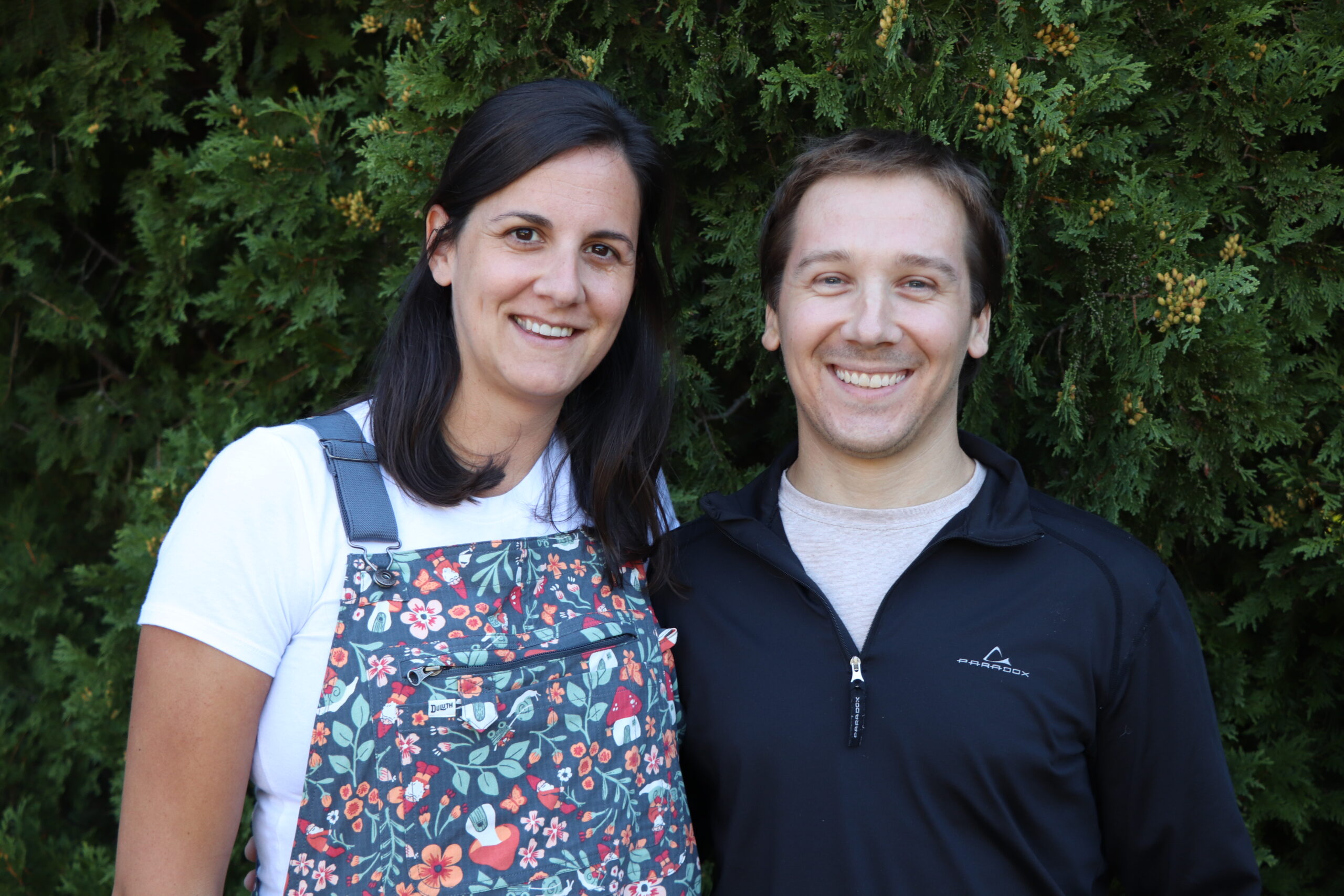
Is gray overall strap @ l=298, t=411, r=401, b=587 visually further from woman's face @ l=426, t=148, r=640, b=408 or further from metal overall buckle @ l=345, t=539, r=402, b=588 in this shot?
woman's face @ l=426, t=148, r=640, b=408

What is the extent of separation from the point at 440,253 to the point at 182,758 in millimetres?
1087

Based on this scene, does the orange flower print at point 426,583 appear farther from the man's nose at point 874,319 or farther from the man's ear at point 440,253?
the man's nose at point 874,319

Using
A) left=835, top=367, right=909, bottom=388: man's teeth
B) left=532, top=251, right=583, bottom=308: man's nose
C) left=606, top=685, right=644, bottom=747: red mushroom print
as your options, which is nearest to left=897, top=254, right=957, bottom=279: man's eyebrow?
left=835, top=367, right=909, bottom=388: man's teeth

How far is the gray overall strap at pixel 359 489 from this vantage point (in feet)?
5.56

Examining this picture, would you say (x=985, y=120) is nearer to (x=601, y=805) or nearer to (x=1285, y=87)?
(x=1285, y=87)

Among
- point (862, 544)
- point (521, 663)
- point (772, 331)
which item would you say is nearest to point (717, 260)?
point (772, 331)

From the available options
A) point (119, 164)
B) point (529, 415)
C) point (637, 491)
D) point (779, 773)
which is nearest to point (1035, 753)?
point (779, 773)

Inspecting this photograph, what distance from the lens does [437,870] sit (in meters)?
1.62

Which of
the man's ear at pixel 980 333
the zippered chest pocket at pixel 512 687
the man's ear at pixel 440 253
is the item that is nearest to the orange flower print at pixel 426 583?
the zippered chest pocket at pixel 512 687

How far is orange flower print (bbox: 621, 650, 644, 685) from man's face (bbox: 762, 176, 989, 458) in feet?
2.07

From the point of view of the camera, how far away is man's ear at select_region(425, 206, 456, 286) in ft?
6.76

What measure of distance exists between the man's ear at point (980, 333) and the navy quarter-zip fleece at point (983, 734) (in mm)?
406

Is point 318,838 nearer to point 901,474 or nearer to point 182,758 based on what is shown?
point 182,758

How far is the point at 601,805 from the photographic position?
5.77ft
